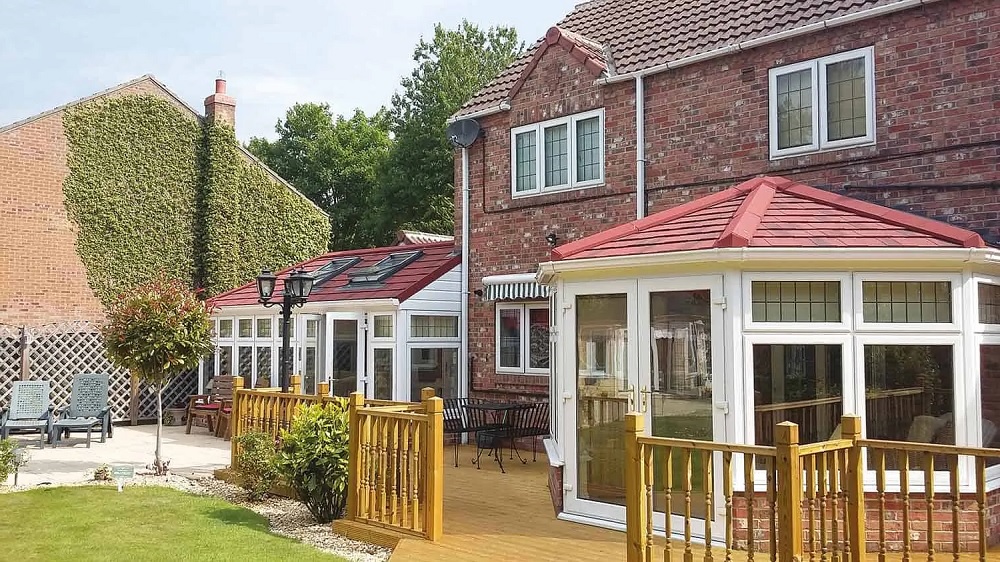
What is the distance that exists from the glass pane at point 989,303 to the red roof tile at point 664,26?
13.6 feet

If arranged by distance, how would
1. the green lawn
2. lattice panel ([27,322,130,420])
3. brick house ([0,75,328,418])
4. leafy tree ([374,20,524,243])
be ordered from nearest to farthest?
the green lawn
lattice panel ([27,322,130,420])
brick house ([0,75,328,418])
leafy tree ([374,20,524,243])

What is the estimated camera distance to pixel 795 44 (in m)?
11.6

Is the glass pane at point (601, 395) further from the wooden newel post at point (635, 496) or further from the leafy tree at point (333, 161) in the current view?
the leafy tree at point (333, 161)

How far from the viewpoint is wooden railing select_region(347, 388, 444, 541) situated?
8.53 m

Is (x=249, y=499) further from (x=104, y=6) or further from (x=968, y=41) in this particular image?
(x=968, y=41)

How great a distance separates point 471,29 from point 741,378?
3729 centimetres

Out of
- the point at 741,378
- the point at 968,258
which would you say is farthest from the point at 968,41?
the point at 741,378

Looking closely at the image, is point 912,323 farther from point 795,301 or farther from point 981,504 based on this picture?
point 981,504

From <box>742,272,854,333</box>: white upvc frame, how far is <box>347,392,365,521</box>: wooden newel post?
4.33 m

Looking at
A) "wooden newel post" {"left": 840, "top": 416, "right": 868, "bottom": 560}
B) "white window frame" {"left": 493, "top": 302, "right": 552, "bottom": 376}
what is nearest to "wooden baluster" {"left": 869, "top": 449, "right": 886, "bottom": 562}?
"wooden newel post" {"left": 840, "top": 416, "right": 868, "bottom": 560}

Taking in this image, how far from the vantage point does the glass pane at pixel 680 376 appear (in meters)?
8.49

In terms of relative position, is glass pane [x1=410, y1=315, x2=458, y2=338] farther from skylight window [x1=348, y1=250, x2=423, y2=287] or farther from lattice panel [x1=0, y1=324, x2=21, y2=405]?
lattice panel [x1=0, y1=324, x2=21, y2=405]

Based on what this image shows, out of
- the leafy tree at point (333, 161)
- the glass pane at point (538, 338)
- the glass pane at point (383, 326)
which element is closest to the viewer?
the glass pane at point (538, 338)

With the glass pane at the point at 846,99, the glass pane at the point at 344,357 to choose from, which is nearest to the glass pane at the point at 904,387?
the glass pane at the point at 846,99
